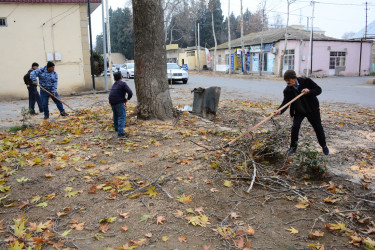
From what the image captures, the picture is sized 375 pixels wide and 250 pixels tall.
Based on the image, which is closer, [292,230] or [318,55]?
[292,230]

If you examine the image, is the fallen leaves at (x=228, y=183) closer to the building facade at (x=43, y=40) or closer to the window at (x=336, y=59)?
the building facade at (x=43, y=40)

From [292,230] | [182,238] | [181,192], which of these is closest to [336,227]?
[292,230]

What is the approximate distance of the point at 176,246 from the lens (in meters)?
2.97

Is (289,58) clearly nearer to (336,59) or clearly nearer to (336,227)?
(336,59)

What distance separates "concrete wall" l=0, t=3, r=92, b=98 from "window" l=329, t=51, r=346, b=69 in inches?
1006

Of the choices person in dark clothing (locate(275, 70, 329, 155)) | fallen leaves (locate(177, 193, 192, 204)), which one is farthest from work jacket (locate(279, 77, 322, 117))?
fallen leaves (locate(177, 193, 192, 204))

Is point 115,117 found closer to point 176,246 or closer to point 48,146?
point 48,146

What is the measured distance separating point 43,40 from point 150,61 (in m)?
9.76

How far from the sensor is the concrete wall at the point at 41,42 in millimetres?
14594

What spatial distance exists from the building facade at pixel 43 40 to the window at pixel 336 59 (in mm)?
25096

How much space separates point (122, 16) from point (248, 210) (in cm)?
6181

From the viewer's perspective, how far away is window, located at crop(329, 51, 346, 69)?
32.5 meters

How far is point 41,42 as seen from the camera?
1509cm

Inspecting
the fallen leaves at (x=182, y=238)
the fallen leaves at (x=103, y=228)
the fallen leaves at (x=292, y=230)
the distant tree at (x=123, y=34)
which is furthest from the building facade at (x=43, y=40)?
the distant tree at (x=123, y=34)
